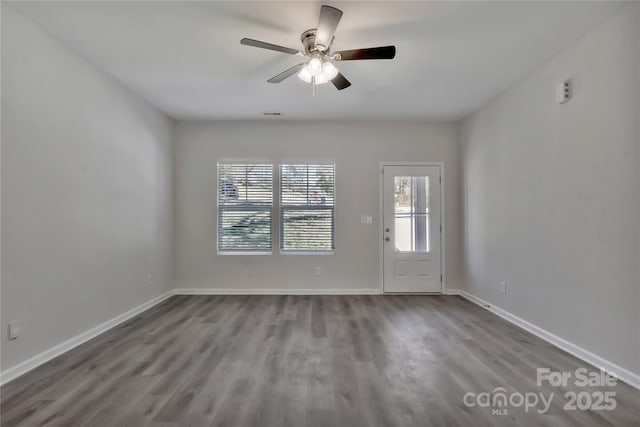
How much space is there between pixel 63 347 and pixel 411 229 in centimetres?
436

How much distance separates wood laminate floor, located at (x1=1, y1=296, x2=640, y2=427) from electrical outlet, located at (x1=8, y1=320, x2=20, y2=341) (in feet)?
1.03

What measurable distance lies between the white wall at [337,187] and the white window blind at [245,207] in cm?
15

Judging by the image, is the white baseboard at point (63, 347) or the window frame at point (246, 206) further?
the window frame at point (246, 206)

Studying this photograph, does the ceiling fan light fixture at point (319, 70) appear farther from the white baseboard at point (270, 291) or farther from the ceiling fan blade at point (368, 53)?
the white baseboard at point (270, 291)

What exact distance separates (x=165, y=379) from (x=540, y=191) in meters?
3.76

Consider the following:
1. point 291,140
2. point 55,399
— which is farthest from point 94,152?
point 291,140

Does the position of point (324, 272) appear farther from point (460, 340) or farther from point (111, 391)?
point (111, 391)

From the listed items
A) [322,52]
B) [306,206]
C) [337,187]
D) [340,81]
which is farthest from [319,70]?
[306,206]

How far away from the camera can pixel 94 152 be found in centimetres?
297

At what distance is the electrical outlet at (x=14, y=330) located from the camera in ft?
6.96

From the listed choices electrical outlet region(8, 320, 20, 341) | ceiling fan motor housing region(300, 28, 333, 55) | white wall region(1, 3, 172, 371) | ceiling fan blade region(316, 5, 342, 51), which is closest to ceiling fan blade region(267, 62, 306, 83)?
ceiling fan motor housing region(300, 28, 333, 55)

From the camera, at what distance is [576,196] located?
2.54 m

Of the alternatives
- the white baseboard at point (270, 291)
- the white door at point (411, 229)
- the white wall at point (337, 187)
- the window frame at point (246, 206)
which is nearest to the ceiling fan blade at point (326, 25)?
the white wall at point (337, 187)

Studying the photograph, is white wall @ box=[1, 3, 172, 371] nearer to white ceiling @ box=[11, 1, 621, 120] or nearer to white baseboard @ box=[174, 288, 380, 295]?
white ceiling @ box=[11, 1, 621, 120]
